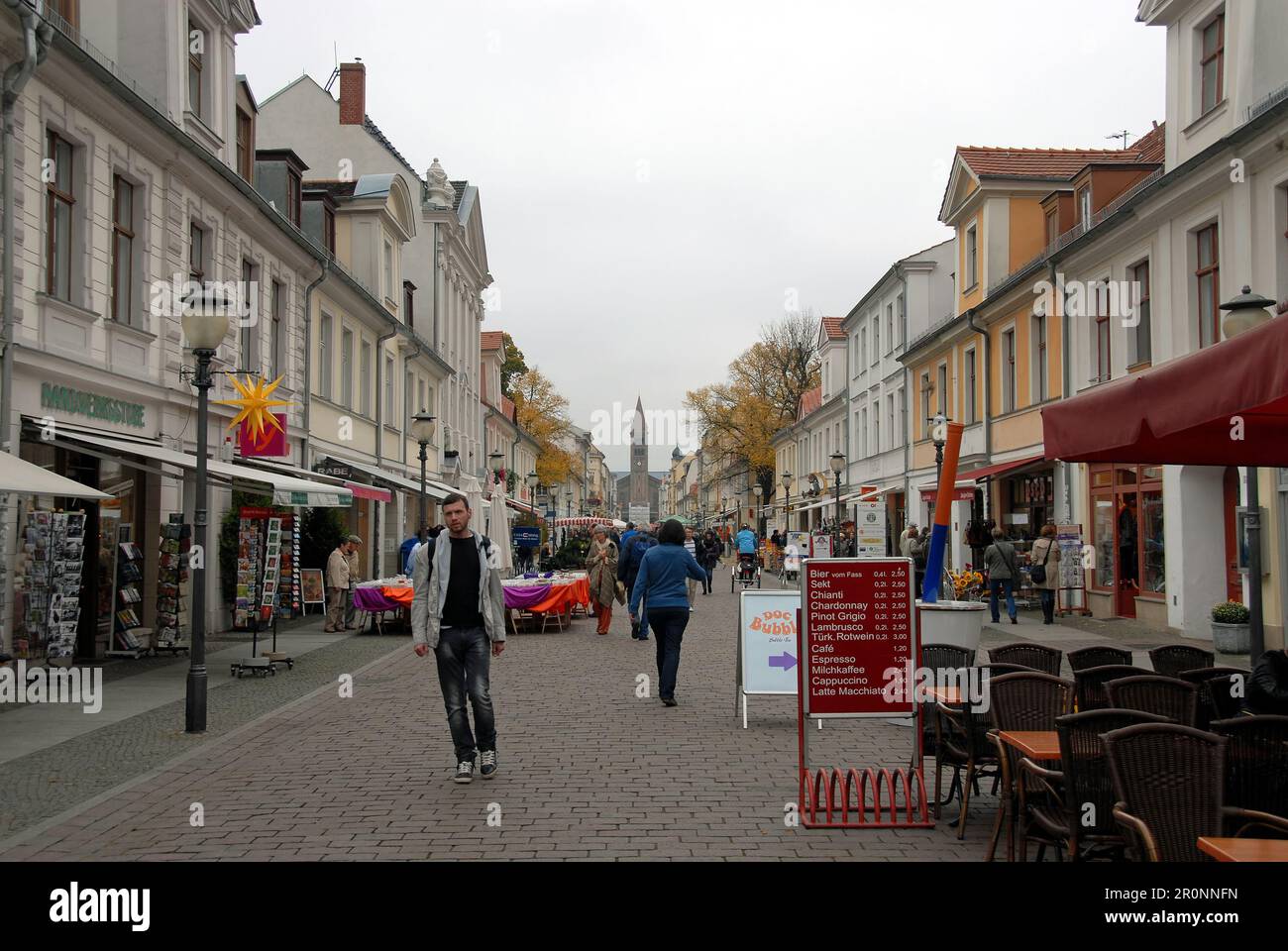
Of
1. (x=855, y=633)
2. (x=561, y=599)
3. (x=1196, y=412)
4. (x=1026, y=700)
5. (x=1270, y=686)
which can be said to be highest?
(x=1196, y=412)

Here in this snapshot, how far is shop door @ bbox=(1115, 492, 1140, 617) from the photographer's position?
19875 mm

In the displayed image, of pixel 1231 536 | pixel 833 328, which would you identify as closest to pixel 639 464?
pixel 833 328

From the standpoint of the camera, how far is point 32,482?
31.4ft

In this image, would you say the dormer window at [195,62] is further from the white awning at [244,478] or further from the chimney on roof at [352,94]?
the chimney on roof at [352,94]

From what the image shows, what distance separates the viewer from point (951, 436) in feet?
32.6

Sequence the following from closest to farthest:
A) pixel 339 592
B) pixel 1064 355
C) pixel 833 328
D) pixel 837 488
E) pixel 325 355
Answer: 1. pixel 339 592
2. pixel 1064 355
3. pixel 325 355
4. pixel 837 488
5. pixel 833 328

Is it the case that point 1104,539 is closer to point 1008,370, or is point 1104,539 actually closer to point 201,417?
point 1008,370

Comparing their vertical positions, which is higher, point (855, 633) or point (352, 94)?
point (352, 94)

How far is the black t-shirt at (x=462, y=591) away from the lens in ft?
25.7

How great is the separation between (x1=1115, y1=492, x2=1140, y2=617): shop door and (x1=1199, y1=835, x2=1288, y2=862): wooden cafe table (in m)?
17.2

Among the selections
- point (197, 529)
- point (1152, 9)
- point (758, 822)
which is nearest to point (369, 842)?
point (758, 822)

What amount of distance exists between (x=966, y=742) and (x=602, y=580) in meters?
→ 12.9

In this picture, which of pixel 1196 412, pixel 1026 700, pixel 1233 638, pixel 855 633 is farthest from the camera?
pixel 1233 638

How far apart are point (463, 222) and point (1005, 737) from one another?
4091cm
